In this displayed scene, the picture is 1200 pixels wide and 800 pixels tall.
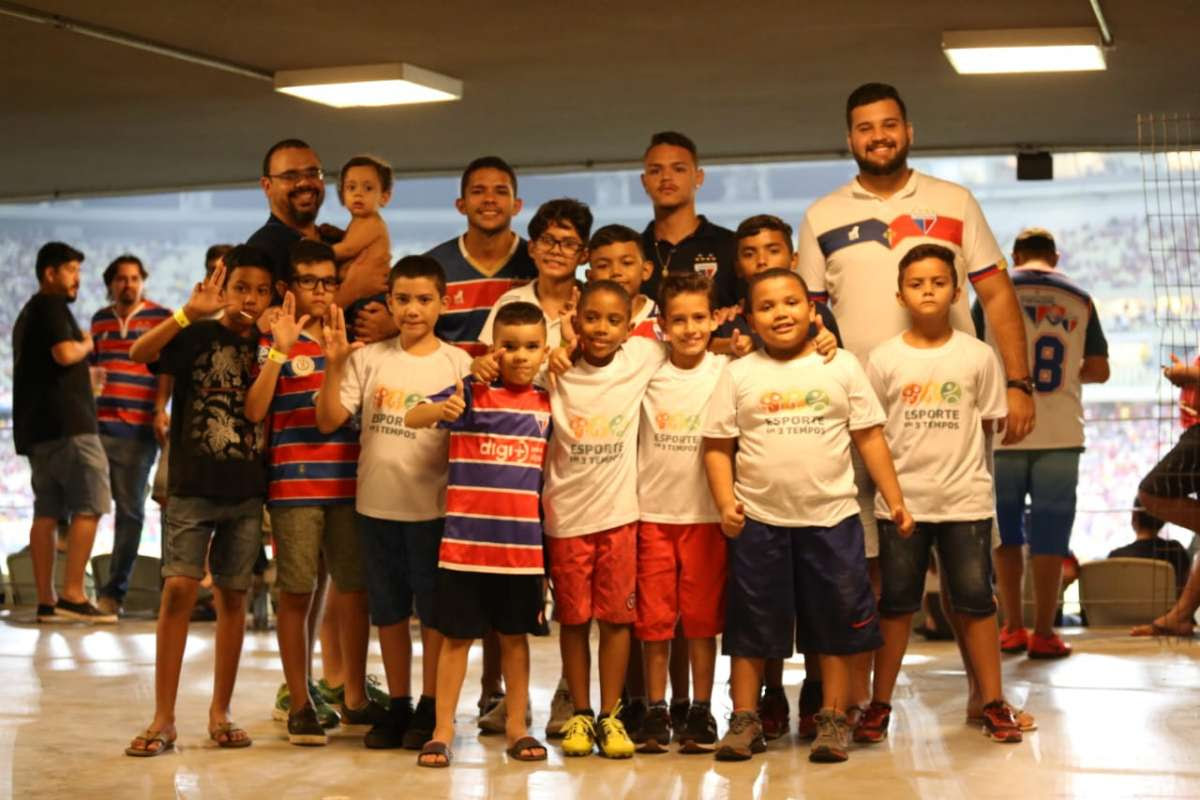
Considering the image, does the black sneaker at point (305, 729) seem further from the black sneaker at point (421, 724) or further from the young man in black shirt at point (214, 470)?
the black sneaker at point (421, 724)

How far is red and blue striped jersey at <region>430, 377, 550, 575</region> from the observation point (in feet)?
14.9

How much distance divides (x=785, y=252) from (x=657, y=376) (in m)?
0.55

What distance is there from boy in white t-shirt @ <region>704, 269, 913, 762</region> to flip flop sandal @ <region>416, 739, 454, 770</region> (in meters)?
0.75

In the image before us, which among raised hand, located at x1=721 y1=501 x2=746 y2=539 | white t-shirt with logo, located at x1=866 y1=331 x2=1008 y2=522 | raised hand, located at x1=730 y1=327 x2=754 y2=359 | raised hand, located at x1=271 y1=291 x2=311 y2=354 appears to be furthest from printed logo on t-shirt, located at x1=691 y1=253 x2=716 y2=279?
raised hand, located at x1=271 y1=291 x2=311 y2=354

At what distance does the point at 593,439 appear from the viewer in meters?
4.66

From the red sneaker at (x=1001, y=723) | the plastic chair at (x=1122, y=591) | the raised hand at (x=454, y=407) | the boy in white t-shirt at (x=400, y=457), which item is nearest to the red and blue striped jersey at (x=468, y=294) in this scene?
the boy in white t-shirt at (x=400, y=457)

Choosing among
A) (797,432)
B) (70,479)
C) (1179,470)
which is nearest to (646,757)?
(797,432)

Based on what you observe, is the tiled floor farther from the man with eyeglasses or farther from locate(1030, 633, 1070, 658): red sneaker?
the man with eyeglasses

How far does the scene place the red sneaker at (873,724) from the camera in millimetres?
4746

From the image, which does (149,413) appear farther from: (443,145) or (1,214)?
(1,214)

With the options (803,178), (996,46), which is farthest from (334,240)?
(803,178)

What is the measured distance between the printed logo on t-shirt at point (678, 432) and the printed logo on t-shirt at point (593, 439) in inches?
5.4

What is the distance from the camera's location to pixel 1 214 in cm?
1082

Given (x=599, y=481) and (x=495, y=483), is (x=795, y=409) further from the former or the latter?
(x=495, y=483)
